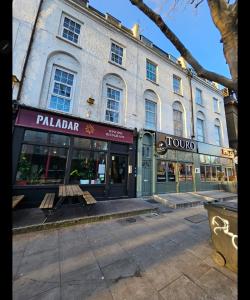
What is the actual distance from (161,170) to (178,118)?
17.0 ft

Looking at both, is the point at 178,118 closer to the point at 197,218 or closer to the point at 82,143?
the point at 82,143

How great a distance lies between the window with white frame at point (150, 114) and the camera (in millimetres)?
11302

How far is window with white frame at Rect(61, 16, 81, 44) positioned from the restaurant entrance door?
7038 millimetres

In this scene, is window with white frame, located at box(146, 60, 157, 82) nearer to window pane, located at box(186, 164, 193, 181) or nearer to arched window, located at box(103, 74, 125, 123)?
arched window, located at box(103, 74, 125, 123)

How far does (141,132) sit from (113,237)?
6.89 m

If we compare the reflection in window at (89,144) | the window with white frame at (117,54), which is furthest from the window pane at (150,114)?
the reflection in window at (89,144)

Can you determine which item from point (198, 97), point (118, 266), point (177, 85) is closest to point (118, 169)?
point (118, 266)

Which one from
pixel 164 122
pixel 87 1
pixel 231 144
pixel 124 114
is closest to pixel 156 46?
pixel 87 1

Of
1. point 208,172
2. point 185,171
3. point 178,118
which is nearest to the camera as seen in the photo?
point 185,171

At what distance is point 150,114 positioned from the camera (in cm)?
1158

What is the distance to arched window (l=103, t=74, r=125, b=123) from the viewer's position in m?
9.59

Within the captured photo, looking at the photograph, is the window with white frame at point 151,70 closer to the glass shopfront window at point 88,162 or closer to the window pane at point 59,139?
the glass shopfront window at point 88,162

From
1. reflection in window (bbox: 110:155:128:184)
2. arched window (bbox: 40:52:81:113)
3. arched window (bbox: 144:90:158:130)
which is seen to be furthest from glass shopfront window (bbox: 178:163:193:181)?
arched window (bbox: 40:52:81:113)

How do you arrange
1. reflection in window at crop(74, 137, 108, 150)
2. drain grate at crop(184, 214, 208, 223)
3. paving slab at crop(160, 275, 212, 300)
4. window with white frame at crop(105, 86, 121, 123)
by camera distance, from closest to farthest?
1. paving slab at crop(160, 275, 212, 300)
2. drain grate at crop(184, 214, 208, 223)
3. reflection in window at crop(74, 137, 108, 150)
4. window with white frame at crop(105, 86, 121, 123)
